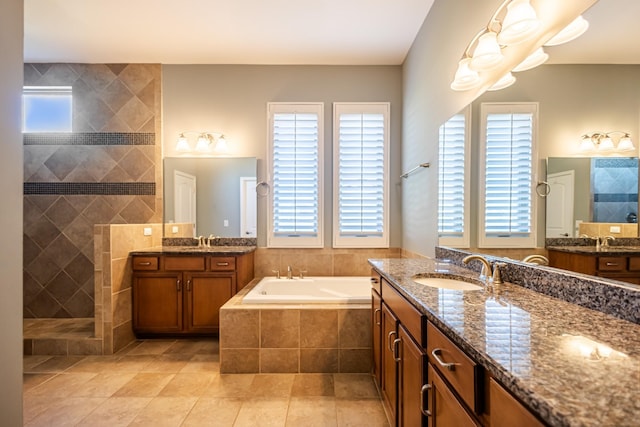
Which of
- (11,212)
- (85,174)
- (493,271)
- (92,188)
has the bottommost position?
(493,271)

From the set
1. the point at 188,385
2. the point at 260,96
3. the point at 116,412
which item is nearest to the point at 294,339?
the point at 188,385

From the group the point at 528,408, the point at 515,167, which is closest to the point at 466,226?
the point at 515,167

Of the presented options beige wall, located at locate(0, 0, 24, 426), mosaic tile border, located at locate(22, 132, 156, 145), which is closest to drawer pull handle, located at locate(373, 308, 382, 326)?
beige wall, located at locate(0, 0, 24, 426)

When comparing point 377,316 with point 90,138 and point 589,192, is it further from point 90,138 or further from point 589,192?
point 90,138

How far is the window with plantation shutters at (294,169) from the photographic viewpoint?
135 inches

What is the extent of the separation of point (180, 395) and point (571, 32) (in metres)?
2.89

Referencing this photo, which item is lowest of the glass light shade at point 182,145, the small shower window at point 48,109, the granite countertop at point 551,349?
the granite countertop at point 551,349

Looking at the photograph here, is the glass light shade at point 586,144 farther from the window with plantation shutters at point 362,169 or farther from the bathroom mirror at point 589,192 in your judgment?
the window with plantation shutters at point 362,169

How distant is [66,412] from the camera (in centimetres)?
190

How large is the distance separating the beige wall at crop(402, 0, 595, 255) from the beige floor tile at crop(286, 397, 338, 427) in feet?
4.60

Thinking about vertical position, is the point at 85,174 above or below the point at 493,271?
above

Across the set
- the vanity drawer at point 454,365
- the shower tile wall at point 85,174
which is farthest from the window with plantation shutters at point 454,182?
the shower tile wall at point 85,174

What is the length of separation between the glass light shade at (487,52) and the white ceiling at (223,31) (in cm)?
123

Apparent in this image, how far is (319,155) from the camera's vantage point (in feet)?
11.3
